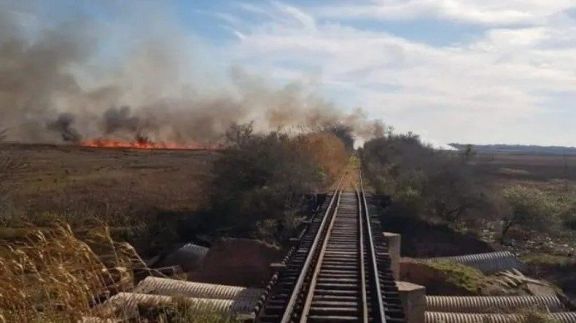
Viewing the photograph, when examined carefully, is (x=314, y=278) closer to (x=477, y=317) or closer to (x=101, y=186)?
(x=477, y=317)

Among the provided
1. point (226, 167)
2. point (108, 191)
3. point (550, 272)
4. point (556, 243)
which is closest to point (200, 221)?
point (226, 167)

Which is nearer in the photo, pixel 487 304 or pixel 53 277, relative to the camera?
pixel 53 277

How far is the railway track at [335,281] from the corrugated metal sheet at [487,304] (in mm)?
1970

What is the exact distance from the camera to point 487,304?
16.8 meters

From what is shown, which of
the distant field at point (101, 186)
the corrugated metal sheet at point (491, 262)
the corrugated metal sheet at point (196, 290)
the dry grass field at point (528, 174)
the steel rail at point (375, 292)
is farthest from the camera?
the dry grass field at point (528, 174)

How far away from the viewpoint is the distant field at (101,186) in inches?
1146

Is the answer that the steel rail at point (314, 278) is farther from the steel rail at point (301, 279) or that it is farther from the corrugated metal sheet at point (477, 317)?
the corrugated metal sheet at point (477, 317)

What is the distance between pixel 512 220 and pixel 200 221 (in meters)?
15.5

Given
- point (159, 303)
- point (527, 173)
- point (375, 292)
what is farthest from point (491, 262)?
point (527, 173)

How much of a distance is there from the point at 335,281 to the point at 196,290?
423cm

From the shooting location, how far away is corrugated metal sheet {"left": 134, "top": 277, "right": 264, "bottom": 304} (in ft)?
48.5

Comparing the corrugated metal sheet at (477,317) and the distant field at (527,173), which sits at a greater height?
the corrugated metal sheet at (477,317)

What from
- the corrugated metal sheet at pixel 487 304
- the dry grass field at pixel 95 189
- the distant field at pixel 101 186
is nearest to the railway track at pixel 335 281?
the corrugated metal sheet at pixel 487 304

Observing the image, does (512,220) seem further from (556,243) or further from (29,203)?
(29,203)
